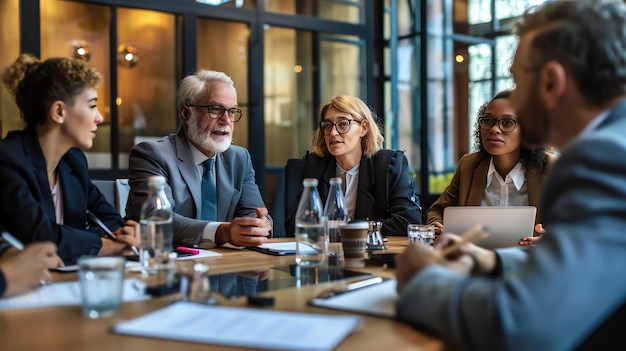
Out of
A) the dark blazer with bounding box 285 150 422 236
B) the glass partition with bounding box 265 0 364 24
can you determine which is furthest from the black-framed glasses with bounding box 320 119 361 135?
the glass partition with bounding box 265 0 364 24

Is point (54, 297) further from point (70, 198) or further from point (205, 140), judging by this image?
point (205, 140)

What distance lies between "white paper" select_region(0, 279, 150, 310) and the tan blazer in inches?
67.5

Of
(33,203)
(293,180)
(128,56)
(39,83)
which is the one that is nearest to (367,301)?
(33,203)

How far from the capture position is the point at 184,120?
2.90 metres

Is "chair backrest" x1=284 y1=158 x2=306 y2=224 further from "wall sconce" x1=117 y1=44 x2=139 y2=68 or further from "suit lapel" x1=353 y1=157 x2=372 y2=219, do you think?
"wall sconce" x1=117 y1=44 x2=139 y2=68

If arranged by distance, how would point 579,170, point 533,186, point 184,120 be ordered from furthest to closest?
point 184,120 < point 533,186 < point 579,170

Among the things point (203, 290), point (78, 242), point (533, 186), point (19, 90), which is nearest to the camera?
point (203, 290)

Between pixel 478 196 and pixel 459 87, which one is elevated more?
pixel 459 87

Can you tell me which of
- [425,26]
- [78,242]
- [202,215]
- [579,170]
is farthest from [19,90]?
[425,26]

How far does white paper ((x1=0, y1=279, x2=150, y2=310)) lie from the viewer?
118cm

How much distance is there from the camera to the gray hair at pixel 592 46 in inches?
40.8

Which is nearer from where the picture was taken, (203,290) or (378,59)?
(203,290)

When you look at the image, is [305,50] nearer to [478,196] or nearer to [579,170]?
[478,196]

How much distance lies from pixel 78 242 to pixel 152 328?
0.88 meters
